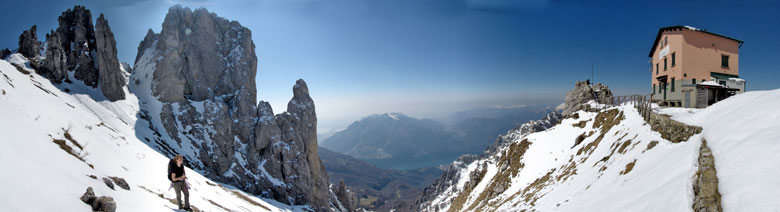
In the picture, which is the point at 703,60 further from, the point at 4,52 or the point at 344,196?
the point at 344,196

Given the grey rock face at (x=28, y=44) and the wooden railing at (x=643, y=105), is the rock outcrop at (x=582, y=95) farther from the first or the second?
the grey rock face at (x=28, y=44)

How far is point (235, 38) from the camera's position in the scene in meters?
83.4

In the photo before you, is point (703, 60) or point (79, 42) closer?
point (703, 60)

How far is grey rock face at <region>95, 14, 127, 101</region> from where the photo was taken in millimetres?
57812

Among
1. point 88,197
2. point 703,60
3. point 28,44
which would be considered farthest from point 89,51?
point 703,60

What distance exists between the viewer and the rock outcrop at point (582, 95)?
180ft

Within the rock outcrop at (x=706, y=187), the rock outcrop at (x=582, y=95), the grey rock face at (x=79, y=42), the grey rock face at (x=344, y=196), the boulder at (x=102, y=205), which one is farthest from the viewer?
the grey rock face at (x=344, y=196)

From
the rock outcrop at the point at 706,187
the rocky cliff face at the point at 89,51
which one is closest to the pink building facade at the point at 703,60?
the rock outcrop at the point at 706,187

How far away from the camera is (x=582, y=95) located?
57.1 m

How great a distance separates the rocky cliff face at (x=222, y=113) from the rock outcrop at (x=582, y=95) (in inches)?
2465

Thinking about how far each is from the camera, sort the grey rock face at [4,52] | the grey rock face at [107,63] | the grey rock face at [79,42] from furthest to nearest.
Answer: the grey rock face at [107,63], the grey rock face at [79,42], the grey rock face at [4,52]

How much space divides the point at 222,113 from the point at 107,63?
2239cm

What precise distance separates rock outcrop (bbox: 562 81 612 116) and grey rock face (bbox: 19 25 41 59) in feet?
304

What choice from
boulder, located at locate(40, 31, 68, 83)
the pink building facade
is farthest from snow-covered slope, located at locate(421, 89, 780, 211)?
boulder, located at locate(40, 31, 68, 83)
